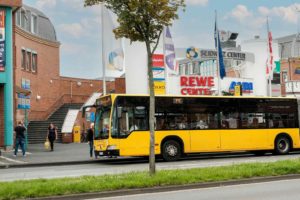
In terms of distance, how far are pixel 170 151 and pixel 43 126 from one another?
2148 centimetres

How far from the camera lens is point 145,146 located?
73.0 feet

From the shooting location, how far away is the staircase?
40.3 m

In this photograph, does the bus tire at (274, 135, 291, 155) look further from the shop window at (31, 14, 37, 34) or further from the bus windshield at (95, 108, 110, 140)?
the shop window at (31, 14, 37, 34)

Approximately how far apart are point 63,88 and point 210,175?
39578 mm

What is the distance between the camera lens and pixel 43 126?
42.4m

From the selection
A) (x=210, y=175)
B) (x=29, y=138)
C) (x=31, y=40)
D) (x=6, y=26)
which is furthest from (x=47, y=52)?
(x=210, y=175)

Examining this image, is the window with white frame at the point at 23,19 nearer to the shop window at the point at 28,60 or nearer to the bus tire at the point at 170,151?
the shop window at the point at 28,60

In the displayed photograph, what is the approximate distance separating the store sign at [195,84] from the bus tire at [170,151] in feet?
56.9

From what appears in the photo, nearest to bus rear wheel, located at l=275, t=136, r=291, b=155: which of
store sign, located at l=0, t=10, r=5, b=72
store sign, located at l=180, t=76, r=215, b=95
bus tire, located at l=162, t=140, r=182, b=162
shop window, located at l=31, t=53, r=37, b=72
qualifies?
bus tire, located at l=162, t=140, r=182, b=162

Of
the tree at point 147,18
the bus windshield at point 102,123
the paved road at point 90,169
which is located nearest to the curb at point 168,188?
the tree at point 147,18

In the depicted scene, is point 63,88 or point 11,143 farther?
point 63,88

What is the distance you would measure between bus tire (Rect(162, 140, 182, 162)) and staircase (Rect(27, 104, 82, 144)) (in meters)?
18.9

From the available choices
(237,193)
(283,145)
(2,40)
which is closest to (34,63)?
(2,40)

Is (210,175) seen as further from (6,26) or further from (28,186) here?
(6,26)
